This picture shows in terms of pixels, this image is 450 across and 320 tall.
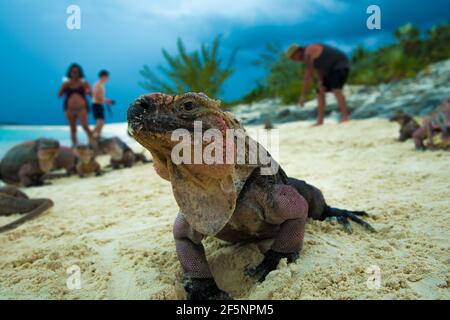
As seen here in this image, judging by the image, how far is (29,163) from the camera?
23.3 ft

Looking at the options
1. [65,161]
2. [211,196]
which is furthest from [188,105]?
[65,161]

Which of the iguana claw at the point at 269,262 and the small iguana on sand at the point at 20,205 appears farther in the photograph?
the small iguana on sand at the point at 20,205

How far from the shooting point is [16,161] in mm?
7258

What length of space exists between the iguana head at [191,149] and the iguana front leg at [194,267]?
323mm

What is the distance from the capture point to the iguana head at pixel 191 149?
5.55 ft

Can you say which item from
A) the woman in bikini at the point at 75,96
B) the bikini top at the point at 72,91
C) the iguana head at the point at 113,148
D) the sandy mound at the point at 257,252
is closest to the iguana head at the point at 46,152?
the iguana head at the point at 113,148

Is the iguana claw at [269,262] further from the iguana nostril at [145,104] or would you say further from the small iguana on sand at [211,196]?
the iguana nostril at [145,104]

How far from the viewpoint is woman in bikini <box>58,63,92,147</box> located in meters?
9.35

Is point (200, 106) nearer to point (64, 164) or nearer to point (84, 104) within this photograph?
point (64, 164)

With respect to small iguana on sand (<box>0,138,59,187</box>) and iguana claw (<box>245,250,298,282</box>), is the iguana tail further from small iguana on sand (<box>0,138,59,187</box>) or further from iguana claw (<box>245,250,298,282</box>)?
small iguana on sand (<box>0,138,59,187</box>)

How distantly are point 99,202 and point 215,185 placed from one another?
10.00ft

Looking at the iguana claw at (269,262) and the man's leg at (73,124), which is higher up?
the man's leg at (73,124)

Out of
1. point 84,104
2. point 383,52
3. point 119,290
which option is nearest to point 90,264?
point 119,290

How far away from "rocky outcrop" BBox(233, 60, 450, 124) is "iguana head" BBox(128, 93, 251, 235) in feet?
29.2
